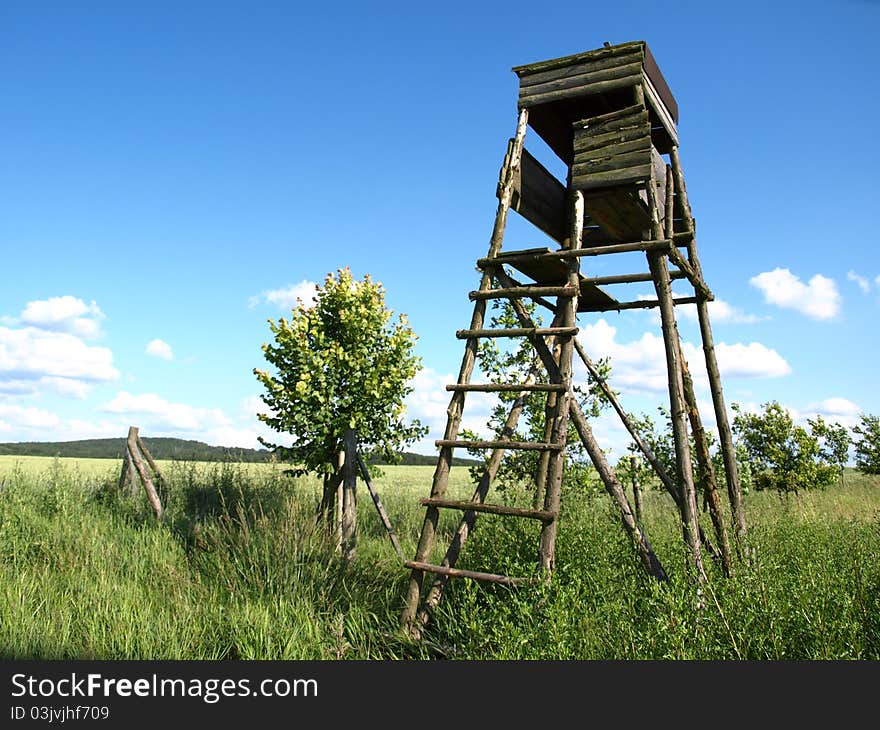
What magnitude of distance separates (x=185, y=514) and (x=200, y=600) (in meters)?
5.41

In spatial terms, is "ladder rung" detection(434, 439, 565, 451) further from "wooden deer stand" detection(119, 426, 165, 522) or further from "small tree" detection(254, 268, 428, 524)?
"wooden deer stand" detection(119, 426, 165, 522)

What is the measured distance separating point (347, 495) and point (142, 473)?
4.13 meters

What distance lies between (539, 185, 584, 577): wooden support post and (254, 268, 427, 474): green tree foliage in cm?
420

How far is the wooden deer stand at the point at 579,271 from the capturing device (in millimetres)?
6059

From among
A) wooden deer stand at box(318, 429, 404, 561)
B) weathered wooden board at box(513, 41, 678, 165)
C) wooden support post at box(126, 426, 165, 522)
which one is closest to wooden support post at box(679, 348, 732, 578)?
weathered wooden board at box(513, 41, 678, 165)

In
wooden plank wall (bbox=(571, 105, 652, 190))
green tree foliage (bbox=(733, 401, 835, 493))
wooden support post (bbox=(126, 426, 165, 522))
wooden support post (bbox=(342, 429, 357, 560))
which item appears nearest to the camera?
wooden plank wall (bbox=(571, 105, 652, 190))

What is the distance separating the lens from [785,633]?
4.71 metres

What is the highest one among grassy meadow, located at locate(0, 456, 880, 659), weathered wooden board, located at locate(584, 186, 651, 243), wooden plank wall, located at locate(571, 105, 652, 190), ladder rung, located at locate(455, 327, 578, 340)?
wooden plank wall, located at locate(571, 105, 652, 190)

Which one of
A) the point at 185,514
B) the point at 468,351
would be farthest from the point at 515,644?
the point at 185,514

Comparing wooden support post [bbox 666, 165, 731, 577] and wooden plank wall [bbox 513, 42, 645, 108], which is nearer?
wooden support post [bbox 666, 165, 731, 577]

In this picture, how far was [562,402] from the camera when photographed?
618 cm

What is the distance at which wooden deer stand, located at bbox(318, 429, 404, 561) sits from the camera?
31.3 ft

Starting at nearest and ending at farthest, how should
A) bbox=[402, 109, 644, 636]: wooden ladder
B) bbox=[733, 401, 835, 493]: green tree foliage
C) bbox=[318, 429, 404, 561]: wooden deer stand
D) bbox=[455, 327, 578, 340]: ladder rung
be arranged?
bbox=[402, 109, 644, 636]: wooden ladder, bbox=[455, 327, 578, 340]: ladder rung, bbox=[318, 429, 404, 561]: wooden deer stand, bbox=[733, 401, 835, 493]: green tree foliage

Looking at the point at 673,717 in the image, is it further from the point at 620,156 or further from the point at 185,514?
the point at 185,514
